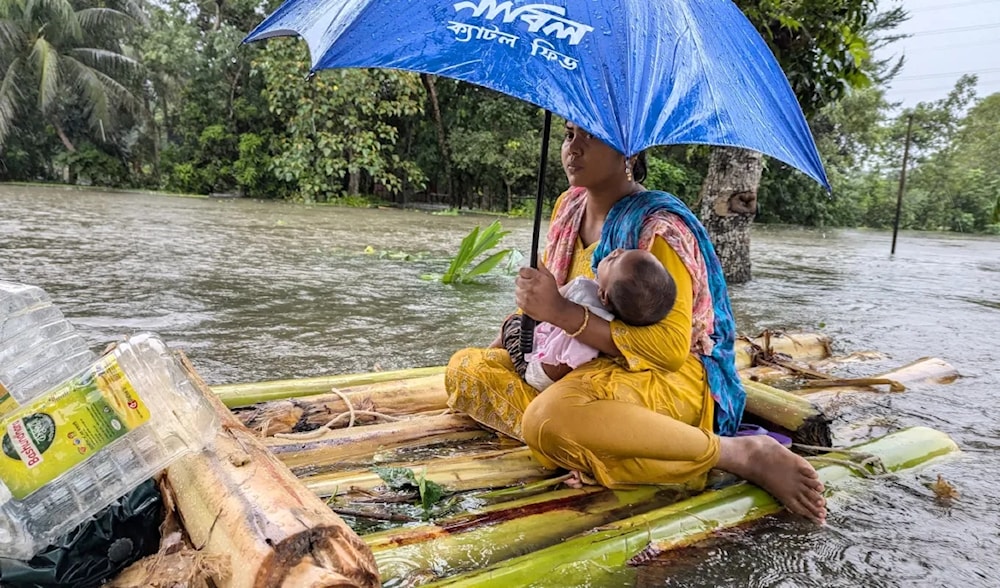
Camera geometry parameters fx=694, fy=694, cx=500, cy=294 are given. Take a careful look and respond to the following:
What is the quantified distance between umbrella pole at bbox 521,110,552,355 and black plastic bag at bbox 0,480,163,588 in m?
1.16

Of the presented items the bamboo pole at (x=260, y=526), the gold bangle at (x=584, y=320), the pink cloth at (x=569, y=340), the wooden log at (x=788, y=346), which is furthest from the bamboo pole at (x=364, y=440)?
the wooden log at (x=788, y=346)

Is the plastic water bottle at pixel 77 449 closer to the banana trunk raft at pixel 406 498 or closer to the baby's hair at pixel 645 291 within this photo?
the banana trunk raft at pixel 406 498

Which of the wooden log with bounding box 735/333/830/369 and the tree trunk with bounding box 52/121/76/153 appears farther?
the tree trunk with bounding box 52/121/76/153

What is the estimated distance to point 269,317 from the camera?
4.91 m

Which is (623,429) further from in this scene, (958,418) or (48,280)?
(48,280)

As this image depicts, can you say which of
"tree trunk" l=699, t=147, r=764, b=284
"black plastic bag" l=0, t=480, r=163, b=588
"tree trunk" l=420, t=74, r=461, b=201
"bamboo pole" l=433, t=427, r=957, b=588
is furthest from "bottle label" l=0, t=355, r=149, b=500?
"tree trunk" l=420, t=74, r=461, b=201

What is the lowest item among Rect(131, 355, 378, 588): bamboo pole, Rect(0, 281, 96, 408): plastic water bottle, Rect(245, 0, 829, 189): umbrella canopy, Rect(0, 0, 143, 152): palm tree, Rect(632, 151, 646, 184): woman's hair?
Rect(131, 355, 378, 588): bamboo pole

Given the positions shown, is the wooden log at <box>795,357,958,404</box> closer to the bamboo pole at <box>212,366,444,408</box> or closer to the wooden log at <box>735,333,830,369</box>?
the wooden log at <box>735,333,830,369</box>

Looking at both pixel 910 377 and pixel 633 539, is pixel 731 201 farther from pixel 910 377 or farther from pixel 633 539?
pixel 633 539

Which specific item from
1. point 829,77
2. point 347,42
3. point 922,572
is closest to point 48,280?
point 347,42

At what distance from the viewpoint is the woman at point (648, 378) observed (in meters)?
1.98

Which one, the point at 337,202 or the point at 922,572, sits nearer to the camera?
the point at 922,572

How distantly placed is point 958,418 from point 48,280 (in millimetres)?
6141

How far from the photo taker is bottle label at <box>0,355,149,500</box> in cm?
132
